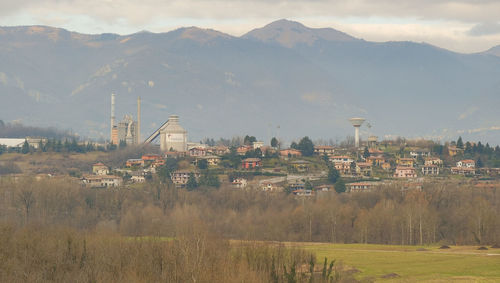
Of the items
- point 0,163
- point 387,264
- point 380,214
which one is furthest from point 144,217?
point 0,163

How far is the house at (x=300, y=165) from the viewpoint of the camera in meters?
187

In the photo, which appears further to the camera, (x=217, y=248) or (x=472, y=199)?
(x=472, y=199)

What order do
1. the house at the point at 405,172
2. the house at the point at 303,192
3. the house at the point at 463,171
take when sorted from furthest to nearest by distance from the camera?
the house at the point at 463,171 < the house at the point at 405,172 < the house at the point at 303,192

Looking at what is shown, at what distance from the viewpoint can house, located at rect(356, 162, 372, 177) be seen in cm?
18550

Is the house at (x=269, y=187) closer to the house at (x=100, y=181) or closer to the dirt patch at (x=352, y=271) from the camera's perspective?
the house at (x=100, y=181)

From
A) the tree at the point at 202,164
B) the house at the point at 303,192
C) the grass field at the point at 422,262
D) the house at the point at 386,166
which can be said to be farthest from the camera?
the house at the point at 386,166

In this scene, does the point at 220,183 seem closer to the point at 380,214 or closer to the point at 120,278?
the point at 380,214

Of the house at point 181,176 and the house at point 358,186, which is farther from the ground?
the house at point 181,176

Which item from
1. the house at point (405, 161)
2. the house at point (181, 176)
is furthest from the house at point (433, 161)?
the house at point (181, 176)

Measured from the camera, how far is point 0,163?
647 feet

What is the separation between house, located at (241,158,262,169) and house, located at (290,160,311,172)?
6.97 meters

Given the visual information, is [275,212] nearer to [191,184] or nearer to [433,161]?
[191,184]

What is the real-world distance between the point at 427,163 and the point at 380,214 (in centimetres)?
8447

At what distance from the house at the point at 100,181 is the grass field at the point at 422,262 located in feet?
266
